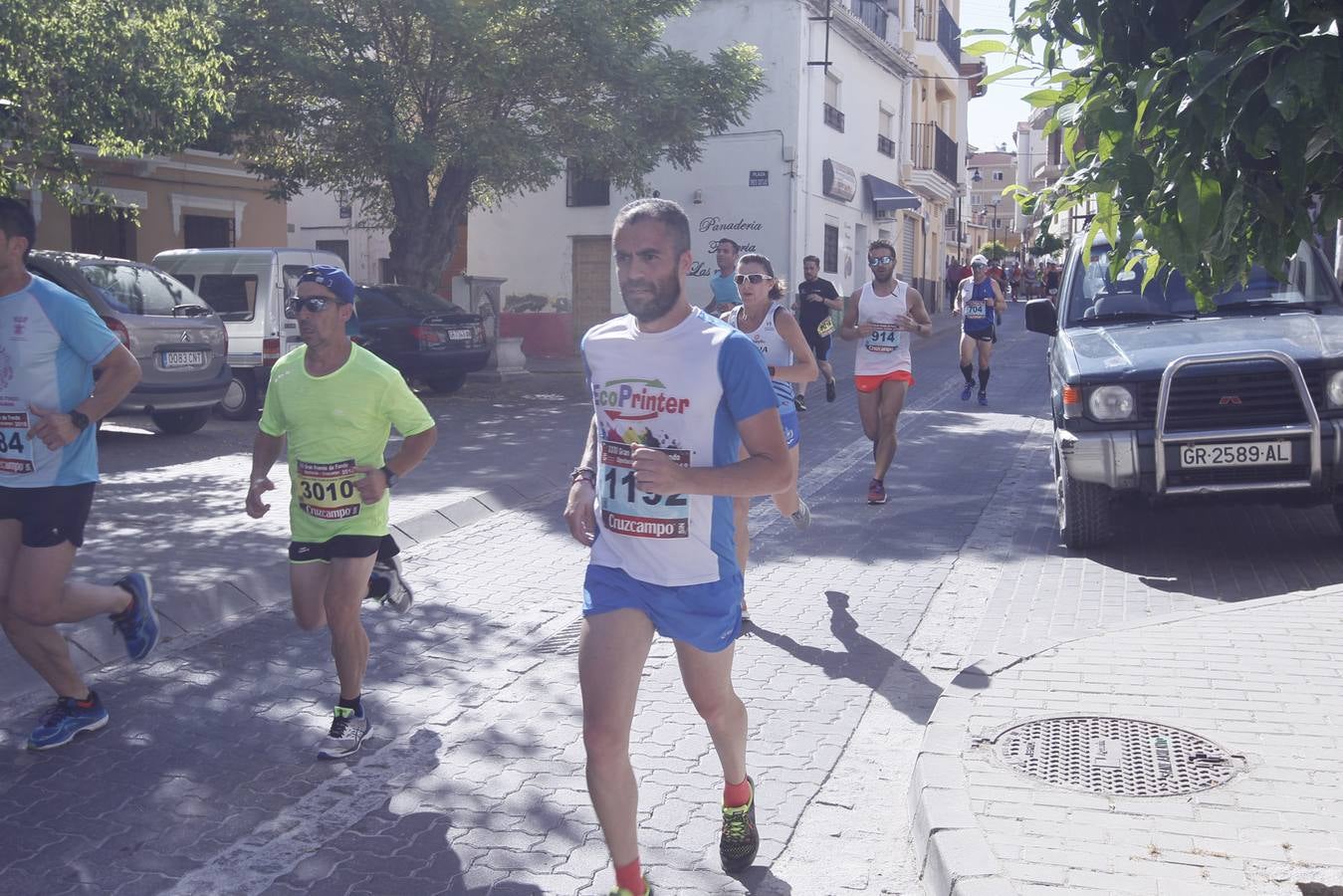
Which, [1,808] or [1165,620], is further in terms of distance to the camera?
[1165,620]

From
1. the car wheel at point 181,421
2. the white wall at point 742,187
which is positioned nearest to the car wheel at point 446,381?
the car wheel at point 181,421

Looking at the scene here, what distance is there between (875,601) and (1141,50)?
163 inches

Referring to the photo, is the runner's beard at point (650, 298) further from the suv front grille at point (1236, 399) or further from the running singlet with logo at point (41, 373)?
the suv front grille at point (1236, 399)

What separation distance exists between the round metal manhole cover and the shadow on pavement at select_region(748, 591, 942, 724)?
67 cm

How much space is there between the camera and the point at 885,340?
9305mm

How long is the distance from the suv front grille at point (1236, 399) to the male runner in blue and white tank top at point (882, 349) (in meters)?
2.19

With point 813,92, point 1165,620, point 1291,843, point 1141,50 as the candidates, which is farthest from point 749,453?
point 813,92

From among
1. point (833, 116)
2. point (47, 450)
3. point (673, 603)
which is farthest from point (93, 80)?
point (833, 116)

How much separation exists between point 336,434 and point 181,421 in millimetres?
9823

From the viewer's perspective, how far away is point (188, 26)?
38.4 feet

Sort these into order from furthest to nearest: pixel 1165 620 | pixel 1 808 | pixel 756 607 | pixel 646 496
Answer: pixel 756 607 < pixel 1165 620 < pixel 1 808 < pixel 646 496

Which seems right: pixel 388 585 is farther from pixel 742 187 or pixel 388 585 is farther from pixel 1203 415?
pixel 742 187

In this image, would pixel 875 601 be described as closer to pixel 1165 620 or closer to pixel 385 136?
pixel 1165 620

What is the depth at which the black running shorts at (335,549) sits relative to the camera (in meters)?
4.74
